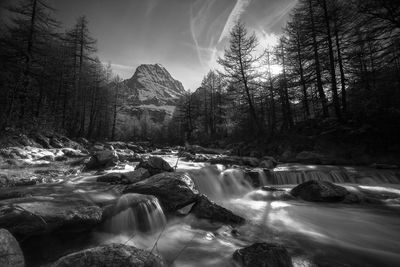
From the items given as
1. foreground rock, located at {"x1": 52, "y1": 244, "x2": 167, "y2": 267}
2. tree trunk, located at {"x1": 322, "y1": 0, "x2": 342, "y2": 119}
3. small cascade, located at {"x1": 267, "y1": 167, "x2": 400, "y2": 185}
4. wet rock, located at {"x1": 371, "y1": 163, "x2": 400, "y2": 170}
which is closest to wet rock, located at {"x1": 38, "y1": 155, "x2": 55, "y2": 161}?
small cascade, located at {"x1": 267, "y1": 167, "x2": 400, "y2": 185}

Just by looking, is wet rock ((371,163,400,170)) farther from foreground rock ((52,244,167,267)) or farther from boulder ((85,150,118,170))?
boulder ((85,150,118,170))

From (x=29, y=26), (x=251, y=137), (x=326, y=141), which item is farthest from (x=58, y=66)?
(x=326, y=141)

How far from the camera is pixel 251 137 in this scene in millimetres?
23391

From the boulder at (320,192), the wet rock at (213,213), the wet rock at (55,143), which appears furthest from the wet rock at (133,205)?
the wet rock at (55,143)

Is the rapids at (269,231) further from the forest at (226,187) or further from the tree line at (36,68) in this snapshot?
the tree line at (36,68)

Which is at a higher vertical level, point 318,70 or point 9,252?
point 318,70

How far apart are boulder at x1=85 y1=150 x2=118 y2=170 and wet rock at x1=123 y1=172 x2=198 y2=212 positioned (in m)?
6.06

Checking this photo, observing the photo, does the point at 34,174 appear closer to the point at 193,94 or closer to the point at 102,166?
the point at 102,166

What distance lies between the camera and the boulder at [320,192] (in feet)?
24.5

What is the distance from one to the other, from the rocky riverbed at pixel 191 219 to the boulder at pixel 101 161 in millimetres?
993

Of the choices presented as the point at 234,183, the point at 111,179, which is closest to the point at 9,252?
the point at 111,179

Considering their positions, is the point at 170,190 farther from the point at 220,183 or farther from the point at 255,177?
the point at 255,177

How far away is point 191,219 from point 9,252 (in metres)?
3.68

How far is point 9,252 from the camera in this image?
8.93ft
